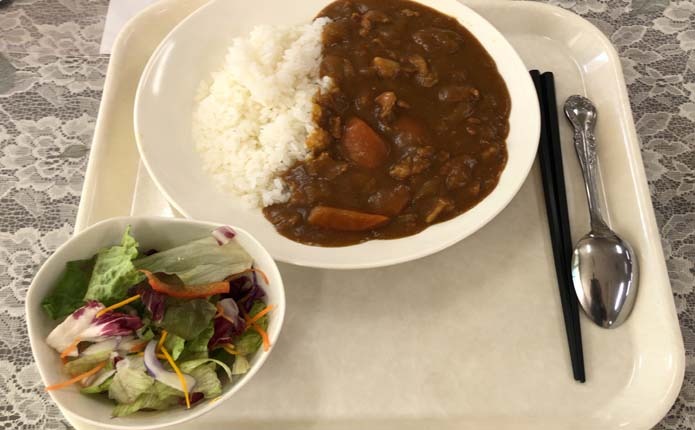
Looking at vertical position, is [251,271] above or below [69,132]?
above

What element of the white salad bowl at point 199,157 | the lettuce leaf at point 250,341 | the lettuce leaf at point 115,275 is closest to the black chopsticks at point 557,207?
the white salad bowl at point 199,157

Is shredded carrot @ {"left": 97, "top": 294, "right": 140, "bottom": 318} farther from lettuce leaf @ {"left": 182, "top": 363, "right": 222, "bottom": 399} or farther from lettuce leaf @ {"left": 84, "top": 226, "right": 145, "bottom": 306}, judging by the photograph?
lettuce leaf @ {"left": 182, "top": 363, "right": 222, "bottom": 399}

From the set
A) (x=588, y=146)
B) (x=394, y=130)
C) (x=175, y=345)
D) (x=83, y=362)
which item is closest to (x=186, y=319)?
(x=175, y=345)

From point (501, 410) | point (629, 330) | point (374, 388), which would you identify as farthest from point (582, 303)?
point (374, 388)

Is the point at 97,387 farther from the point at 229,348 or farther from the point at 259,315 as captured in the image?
the point at 259,315

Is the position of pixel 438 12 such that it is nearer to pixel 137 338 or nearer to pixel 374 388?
pixel 374 388

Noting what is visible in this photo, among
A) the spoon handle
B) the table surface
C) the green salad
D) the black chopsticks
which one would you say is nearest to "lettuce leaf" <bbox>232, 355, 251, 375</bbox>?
the green salad
